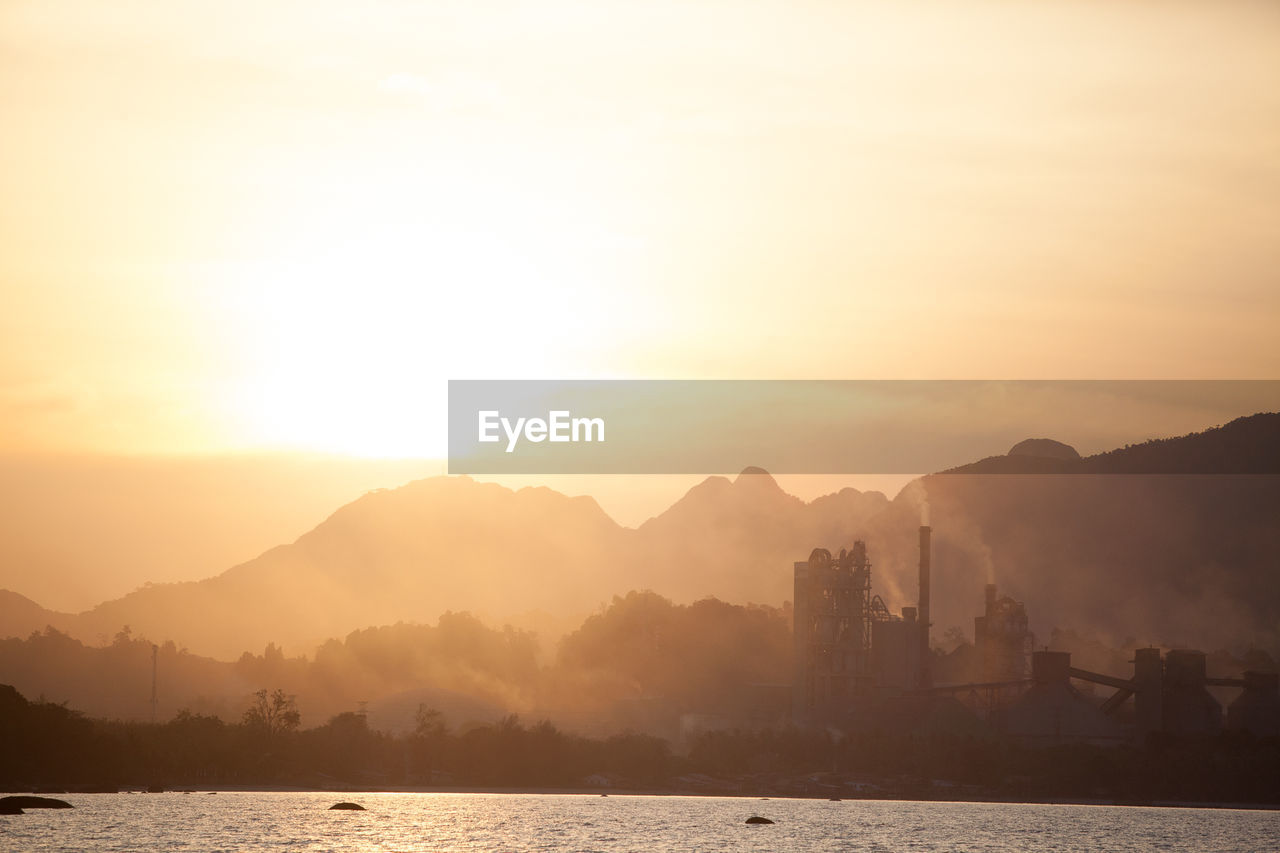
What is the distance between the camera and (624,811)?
194 m

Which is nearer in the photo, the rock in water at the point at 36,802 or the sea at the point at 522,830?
the sea at the point at 522,830

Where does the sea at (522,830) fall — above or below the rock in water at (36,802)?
below

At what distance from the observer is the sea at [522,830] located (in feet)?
428

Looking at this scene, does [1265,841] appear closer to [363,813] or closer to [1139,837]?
[1139,837]

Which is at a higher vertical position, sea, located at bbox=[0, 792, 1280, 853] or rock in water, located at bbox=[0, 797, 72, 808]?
rock in water, located at bbox=[0, 797, 72, 808]

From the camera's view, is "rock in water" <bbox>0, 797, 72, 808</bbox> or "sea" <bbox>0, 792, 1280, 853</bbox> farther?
"rock in water" <bbox>0, 797, 72, 808</bbox>

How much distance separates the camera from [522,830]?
15462 cm

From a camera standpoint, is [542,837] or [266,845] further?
[542,837]

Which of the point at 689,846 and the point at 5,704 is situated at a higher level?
the point at 5,704

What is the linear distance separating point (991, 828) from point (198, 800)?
90062 millimetres

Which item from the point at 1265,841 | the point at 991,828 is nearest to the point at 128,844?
the point at 991,828

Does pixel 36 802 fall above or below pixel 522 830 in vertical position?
above

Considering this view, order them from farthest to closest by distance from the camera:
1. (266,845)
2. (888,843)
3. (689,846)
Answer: (888,843)
(689,846)
(266,845)

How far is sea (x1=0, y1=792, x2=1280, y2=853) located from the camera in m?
130
